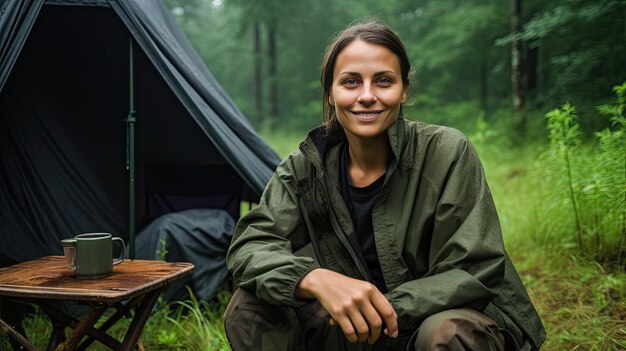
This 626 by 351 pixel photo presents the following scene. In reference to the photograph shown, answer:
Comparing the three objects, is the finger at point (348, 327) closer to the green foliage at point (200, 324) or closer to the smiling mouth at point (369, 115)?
the smiling mouth at point (369, 115)

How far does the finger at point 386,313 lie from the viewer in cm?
150

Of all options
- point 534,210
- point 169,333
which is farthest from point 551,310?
point 169,333

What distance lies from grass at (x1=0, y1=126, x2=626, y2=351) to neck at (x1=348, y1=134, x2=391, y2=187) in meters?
1.18

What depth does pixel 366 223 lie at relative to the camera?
1.93 m

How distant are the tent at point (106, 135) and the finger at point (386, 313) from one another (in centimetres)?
155

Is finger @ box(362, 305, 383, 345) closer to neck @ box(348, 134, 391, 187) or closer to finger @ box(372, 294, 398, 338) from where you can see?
finger @ box(372, 294, 398, 338)

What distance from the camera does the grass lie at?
2.62m

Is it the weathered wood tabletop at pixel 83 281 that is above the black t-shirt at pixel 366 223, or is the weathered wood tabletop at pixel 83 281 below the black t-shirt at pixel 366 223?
below

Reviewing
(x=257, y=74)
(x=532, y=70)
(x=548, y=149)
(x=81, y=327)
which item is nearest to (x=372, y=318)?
(x=81, y=327)

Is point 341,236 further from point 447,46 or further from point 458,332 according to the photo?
point 447,46

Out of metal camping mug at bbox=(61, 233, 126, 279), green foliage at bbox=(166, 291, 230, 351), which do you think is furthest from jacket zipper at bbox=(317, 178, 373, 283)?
green foliage at bbox=(166, 291, 230, 351)

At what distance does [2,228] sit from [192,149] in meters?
1.24

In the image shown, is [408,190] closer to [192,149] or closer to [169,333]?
[169,333]

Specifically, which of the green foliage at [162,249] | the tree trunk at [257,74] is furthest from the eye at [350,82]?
the tree trunk at [257,74]
